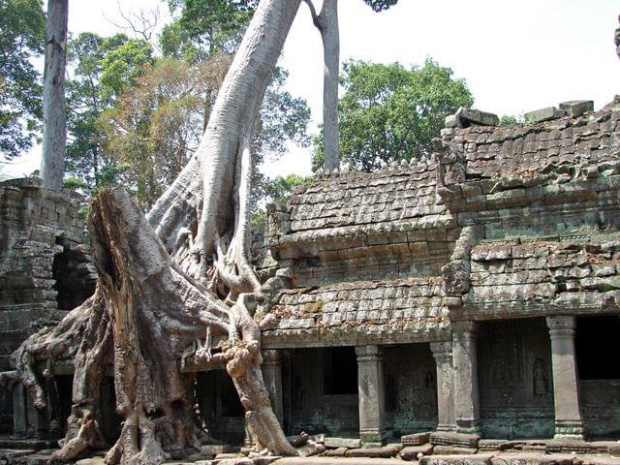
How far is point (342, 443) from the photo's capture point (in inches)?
468

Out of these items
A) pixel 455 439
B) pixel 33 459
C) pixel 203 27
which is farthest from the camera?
pixel 203 27

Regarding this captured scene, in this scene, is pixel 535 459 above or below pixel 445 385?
below

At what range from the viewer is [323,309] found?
12.4 m

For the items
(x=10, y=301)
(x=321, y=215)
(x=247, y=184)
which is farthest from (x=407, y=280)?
(x=10, y=301)

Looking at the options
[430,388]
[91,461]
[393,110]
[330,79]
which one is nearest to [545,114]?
[430,388]

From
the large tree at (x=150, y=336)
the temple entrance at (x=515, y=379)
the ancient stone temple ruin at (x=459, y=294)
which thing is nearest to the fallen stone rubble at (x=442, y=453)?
the ancient stone temple ruin at (x=459, y=294)

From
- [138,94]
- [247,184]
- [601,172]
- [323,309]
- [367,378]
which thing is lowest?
[367,378]

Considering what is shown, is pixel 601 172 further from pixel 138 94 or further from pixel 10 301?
pixel 138 94

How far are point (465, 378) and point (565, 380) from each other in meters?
1.30

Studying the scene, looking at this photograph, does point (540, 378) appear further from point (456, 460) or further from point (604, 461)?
point (604, 461)

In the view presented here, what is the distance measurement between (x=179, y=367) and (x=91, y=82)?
86.3 feet

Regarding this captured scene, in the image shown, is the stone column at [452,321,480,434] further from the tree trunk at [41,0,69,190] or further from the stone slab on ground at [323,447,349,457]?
the tree trunk at [41,0,69,190]

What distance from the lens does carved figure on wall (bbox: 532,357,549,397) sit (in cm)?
1168

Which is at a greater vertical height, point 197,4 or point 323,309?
point 197,4
